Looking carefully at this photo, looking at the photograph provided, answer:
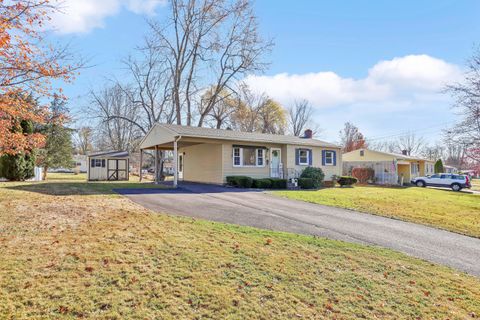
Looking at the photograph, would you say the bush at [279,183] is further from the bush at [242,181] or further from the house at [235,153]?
the bush at [242,181]

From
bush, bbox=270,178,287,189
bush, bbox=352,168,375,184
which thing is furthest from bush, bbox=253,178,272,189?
bush, bbox=352,168,375,184

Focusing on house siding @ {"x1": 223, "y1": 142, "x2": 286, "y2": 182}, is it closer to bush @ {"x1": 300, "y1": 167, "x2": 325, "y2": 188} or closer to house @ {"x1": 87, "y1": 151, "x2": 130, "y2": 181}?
bush @ {"x1": 300, "y1": 167, "x2": 325, "y2": 188}

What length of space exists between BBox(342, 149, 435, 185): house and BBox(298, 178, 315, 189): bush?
1451cm

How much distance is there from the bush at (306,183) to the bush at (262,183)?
2165 mm

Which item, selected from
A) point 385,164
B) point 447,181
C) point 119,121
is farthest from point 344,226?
point 119,121

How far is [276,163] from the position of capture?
67.3ft

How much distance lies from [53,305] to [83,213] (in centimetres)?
493

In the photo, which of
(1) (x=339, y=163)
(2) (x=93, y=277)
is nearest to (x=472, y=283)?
(2) (x=93, y=277)

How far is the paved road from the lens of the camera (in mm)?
6297

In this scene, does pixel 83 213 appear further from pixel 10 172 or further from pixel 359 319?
pixel 10 172

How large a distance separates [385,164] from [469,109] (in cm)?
1483

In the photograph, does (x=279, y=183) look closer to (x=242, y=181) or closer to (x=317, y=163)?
(x=242, y=181)

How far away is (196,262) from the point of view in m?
4.48

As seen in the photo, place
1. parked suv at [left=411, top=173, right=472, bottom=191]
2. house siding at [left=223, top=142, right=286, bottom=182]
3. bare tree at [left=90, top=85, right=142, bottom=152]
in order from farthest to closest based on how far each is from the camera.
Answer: bare tree at [left=90, top=85, right=142, bottom=152] → parked suv at [left=411, top=173, right=472, bottom=191] → house siding at [left=223, top=142, right=286, bottom=182]
